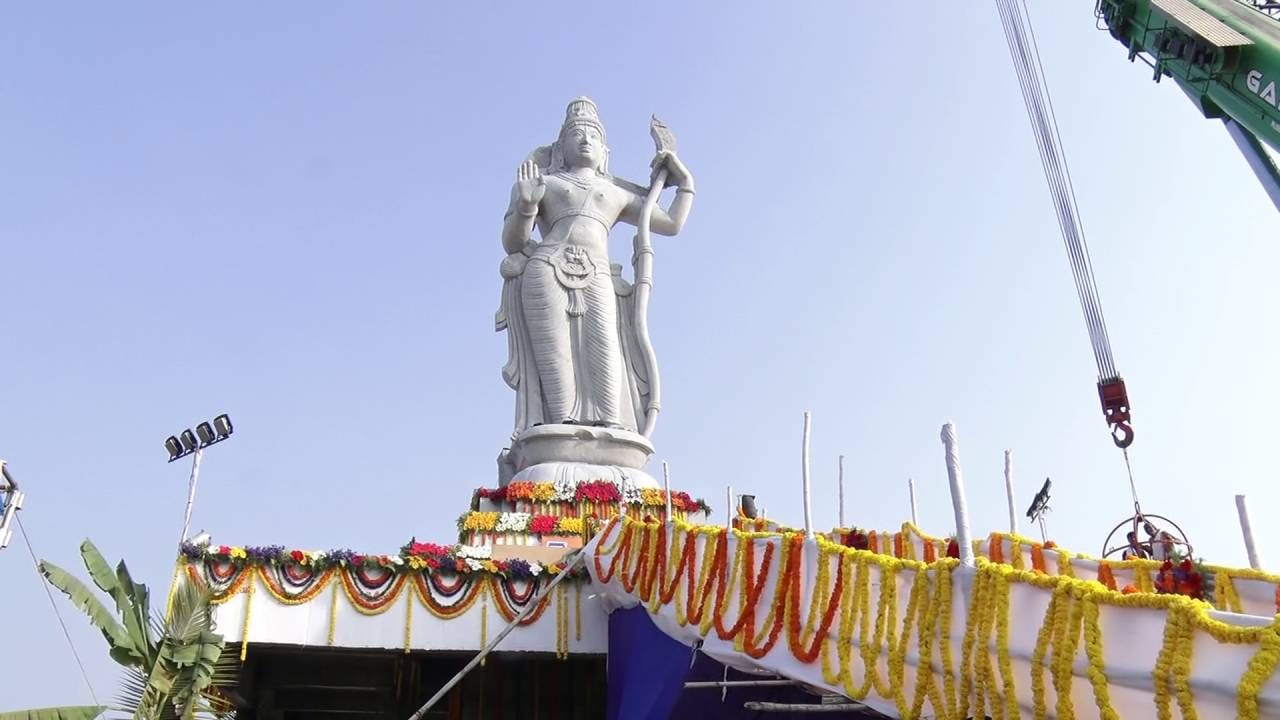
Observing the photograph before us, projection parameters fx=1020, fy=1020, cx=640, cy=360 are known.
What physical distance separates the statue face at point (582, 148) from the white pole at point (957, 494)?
12849 millimetres

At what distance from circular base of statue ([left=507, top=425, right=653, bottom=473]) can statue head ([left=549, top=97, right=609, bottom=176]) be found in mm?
4734

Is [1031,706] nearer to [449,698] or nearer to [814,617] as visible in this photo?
[814,617]

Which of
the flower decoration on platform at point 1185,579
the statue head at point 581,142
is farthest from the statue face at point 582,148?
the flower decoration on platform at point 1185,579

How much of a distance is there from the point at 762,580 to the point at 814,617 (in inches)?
24.7

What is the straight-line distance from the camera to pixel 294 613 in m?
9.32

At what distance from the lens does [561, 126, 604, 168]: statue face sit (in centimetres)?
1673

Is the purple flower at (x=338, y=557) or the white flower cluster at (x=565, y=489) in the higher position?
the white flower cluster at (x=565, y=489)

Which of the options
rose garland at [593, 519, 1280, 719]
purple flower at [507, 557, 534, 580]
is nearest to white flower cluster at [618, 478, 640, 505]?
purple flower at [507, 557, 534, 580]

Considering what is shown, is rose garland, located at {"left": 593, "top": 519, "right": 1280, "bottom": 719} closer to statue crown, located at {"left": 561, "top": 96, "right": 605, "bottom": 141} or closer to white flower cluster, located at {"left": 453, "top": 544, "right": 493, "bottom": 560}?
white flower cluster, located at {"left": 453, "top": 544, "right": 493, "bottom": 560}

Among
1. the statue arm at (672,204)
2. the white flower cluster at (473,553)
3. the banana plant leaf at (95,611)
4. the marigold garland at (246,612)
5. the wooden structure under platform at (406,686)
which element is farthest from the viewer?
the statue arm at (672,204)

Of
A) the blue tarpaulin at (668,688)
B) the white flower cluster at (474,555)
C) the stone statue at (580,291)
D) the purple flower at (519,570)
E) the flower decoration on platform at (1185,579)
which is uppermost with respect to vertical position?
the stone statue at (580,291)

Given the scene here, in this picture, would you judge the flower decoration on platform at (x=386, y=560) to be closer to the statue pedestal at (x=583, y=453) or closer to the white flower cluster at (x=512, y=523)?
the white flower cluster at (x=512, y=523)

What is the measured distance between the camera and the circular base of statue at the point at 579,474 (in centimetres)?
1377

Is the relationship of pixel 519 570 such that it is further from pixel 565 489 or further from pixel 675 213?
pixel 675 213
